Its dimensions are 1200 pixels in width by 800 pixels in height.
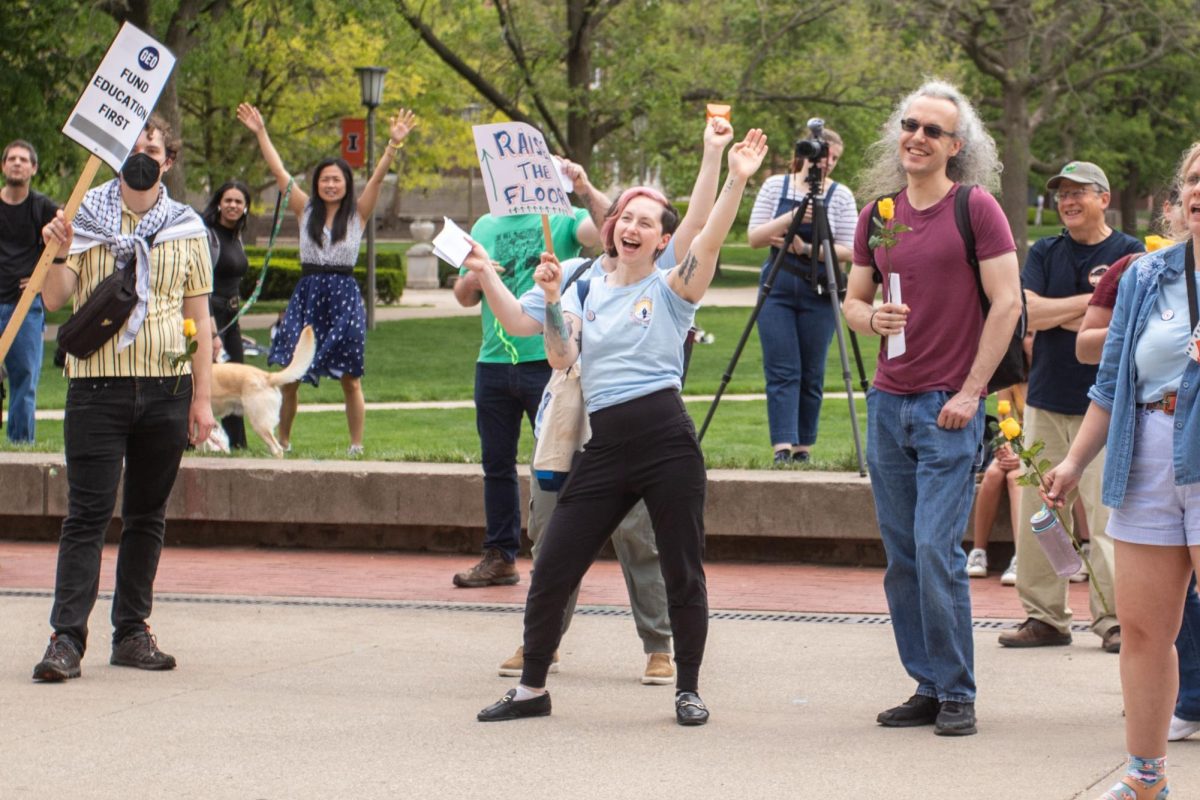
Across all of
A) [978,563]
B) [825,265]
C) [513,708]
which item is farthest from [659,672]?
[825,265]

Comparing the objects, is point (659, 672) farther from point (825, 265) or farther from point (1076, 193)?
point (825, 265)

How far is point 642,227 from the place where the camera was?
6105mm

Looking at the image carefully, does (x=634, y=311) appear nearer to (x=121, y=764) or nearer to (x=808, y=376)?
(x=121, y=764)

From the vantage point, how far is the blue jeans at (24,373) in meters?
12.0

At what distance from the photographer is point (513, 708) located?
6094mm

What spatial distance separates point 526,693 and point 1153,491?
7.33 feet

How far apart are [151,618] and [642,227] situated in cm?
317

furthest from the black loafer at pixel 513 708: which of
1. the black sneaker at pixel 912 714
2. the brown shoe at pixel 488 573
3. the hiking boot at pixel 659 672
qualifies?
the brown shoe at pixel 488 573

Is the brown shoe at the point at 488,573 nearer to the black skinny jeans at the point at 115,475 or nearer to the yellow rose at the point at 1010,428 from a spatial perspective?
the black skinny jeans at the point at 115,475

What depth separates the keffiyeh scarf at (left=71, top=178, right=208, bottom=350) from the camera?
22.2 feet

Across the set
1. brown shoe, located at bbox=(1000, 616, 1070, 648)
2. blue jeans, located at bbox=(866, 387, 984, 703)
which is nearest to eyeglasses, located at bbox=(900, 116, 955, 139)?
blue jeans, located at bbox=(866, 387, 984, 703)

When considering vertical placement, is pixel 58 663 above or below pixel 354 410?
below

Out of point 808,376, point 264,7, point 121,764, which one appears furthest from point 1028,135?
point 121,764

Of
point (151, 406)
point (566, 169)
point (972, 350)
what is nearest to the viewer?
point (972, 350)
